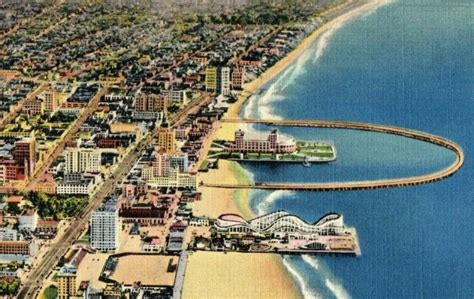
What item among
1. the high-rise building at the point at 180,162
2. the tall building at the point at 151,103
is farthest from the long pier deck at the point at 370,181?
the tall building at the point at 151,103

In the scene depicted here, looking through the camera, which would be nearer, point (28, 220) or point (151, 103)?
point (28, 220)

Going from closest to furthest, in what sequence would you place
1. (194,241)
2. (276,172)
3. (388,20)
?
(194,241), (276,172), (388,20)

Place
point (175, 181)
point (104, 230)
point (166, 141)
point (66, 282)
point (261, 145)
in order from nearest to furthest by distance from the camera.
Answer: point (66, 282), point (104, 230), point (175, 181), point (166, 141), point (261, 145)

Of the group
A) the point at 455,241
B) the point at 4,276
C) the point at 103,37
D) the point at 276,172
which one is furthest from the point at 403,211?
the point at 103,37

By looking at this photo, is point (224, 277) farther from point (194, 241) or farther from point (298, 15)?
point (298, 15)

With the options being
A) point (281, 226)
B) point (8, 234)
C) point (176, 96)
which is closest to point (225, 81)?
point (176, 96)

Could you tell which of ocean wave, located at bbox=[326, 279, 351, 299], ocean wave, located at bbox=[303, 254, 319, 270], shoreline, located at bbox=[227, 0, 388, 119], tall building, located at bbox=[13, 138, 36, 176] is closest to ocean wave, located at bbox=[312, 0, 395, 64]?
shoreline, located at bbox=[227, 0, 388, 119]

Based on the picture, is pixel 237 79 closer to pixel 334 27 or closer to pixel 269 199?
pixel 334 27
